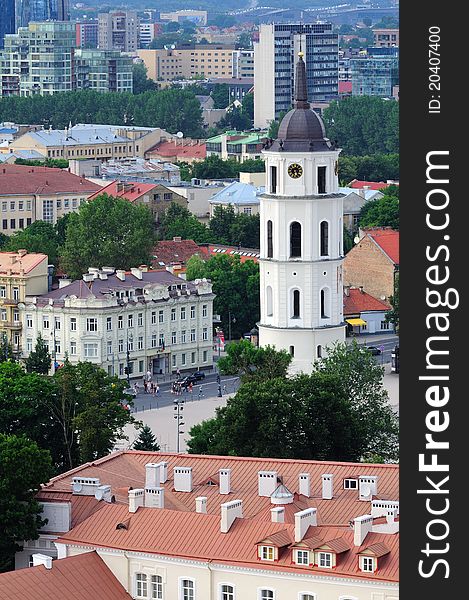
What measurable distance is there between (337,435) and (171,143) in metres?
115

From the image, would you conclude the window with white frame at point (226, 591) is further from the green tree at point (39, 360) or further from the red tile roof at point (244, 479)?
the green tree at point (39, 360)

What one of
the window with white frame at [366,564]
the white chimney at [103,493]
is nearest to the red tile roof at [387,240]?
the white chimney at [103,493]

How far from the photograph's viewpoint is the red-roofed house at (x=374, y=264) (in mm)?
83688

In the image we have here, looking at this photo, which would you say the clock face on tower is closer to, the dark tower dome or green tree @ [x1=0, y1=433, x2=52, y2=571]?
the dark tower dome

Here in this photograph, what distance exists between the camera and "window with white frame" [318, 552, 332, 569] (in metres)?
30.5

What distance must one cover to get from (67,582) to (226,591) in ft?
7.24

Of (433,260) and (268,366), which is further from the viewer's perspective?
(268,366)

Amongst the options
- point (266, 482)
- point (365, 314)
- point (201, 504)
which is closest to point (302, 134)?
point (365, 314)

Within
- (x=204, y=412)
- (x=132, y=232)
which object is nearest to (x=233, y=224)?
(x=132, y=232)

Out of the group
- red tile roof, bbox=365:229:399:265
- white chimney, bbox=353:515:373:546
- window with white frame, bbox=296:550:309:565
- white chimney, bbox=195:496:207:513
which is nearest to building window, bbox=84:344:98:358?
red tile roof, bbox=365:229:399:265

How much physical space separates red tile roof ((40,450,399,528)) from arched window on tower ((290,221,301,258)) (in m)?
20.4

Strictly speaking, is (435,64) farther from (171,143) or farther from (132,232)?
(171,143)

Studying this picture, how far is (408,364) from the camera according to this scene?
46.2 feet

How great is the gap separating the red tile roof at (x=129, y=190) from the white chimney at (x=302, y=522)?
75519 millimetres
